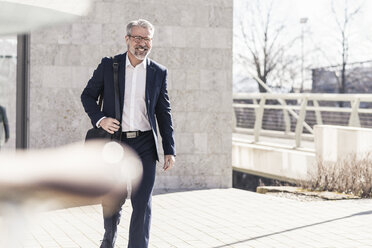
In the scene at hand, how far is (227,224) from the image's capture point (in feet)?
23.4

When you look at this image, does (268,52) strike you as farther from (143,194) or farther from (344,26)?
(143,194)

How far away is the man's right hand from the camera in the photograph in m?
4.28

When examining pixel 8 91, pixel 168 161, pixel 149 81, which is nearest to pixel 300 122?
pixel 8 91

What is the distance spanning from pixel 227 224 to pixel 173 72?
331 cm

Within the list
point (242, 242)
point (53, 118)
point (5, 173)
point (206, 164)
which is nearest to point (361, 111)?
point (206, 164)

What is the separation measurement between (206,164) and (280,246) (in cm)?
416

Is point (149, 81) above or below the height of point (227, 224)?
above

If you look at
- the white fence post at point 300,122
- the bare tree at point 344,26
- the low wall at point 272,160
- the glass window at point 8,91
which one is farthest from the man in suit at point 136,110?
the bare tree at point 344,26

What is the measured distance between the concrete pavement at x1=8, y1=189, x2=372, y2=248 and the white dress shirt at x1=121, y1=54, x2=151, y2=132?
5.54 feet

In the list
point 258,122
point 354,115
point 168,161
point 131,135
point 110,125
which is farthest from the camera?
point 258,122

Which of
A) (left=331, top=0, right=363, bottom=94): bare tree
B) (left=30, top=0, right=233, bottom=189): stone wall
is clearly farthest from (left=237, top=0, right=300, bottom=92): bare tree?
(left=30, top=0, right=233, bottom=189): stone wall

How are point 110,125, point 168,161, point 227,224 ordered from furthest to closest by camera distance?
point 227,224 → point 168,161 → point 110,125

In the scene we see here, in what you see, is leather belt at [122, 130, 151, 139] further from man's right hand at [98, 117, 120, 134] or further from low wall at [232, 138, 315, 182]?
low wall at [232, 138, 315, 182]

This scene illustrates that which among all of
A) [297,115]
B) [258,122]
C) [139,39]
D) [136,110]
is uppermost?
[139,39]
